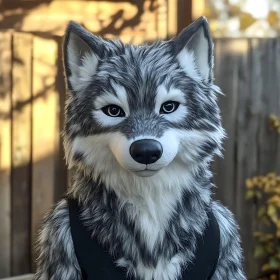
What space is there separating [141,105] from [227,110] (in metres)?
1.80

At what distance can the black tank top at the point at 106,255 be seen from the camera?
1263 mm

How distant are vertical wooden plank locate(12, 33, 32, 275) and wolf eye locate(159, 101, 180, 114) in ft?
4.60

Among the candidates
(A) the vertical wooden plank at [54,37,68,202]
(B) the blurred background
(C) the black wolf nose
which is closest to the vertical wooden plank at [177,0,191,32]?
(B) the blurred background

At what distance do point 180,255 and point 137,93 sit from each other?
0.39m


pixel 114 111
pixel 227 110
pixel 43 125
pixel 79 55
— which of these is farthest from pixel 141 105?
pixel 227 110

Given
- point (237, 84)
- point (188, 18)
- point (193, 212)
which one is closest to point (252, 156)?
point (237, 84)

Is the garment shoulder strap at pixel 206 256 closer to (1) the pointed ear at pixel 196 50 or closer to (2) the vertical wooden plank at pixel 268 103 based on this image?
(1) the pointed ear at pixel 196 50

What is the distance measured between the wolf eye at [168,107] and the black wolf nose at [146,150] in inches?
3.7

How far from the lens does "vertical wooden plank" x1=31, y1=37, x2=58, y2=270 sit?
250 cm

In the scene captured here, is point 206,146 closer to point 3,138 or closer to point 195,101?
point 195,101

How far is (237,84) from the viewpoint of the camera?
2.93 metres

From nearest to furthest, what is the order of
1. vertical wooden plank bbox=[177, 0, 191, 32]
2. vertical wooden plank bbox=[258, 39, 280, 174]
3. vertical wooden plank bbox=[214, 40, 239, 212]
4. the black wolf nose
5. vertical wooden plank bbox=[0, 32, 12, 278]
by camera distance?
1. the black wolf nose
2. vertical wooden plank bbox=[0, 32, 12, 278]
3. vertical wooden plank bbox=[177, 0, 191, 32]
4. vertical wooden plank bbox=[214, 40, 239, 212]
5. vertical wooden plank bbox=[258, 39, 280, 174]

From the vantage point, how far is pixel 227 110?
2920 millimetres

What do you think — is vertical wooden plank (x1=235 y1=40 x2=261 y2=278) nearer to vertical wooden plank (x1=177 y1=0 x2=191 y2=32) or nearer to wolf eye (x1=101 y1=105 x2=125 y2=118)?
vertical wooden plank (x1=177 y1=0 x2=191 y2=32)
